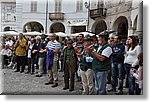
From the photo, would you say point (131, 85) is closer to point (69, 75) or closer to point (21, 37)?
point (69, 75)

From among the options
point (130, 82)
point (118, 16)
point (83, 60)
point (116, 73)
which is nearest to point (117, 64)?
point (116, 73)

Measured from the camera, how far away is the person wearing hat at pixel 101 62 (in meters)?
3.71

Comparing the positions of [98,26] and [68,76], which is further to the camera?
[68,76]

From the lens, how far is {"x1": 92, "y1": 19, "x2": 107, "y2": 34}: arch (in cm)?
385

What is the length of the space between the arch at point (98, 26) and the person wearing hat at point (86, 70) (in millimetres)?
93

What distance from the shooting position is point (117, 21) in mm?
3838

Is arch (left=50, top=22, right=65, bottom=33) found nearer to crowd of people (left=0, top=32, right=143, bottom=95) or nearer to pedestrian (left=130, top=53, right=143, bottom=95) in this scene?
crowd of people (left=0, top=32, right=143, bottom=95)

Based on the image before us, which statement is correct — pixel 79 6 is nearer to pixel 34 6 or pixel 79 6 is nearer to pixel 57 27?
pixel 57 27

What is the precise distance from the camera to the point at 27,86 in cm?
392

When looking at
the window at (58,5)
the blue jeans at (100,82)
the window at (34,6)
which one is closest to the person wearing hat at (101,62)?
the blue jeans at (100,82)

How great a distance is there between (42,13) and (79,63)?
587 mm

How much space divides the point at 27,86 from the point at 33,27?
1.83ft

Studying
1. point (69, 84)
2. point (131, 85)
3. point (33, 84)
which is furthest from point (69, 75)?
point (131, 85)

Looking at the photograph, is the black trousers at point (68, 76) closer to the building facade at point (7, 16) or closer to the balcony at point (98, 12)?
the balcony at point (98, 12)
